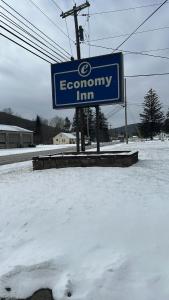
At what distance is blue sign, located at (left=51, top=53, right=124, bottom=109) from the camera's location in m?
13.4

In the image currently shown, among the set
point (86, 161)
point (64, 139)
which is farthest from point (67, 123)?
point (86, 161)

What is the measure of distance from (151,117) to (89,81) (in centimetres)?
7277

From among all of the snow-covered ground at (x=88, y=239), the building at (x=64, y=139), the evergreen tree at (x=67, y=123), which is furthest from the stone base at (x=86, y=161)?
the evergreen tree at (x=67, y=123)

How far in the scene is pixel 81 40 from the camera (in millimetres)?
25094

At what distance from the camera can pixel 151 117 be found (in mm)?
84812

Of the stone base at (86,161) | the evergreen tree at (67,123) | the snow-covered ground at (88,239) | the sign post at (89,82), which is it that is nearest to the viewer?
the snow-covered ground at (88,239)

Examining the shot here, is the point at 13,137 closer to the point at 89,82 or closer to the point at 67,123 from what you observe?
the point at 89,82

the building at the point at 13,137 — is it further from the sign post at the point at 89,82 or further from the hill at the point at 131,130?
the sign post at the point at 89,82

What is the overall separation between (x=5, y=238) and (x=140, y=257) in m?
2.33

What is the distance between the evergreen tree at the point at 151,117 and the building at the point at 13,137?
26988 millimetres

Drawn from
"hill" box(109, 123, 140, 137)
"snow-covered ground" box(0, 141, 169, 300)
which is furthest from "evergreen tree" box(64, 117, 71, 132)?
"snow-covered ground" box(0, 141, 169, 300)

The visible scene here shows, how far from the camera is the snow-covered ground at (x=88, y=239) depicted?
15.9 feet

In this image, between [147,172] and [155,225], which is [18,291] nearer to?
[155,225]

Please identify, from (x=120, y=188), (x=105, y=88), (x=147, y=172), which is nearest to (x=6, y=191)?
(x=120, y=188)
